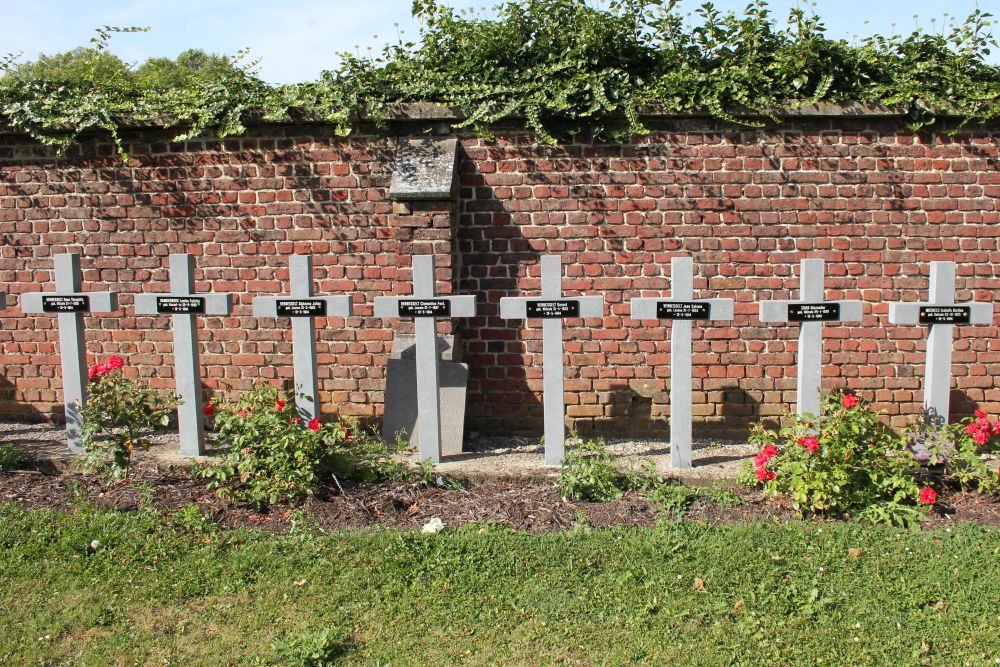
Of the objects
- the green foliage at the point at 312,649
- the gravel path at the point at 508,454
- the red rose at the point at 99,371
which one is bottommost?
the green foliage at the point at 312,649

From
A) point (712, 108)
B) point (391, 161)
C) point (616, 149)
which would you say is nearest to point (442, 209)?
point (391, 161)

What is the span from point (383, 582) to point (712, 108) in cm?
410

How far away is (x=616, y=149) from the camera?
6.20 m

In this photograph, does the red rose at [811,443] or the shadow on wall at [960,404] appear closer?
the red rose at [811,443]

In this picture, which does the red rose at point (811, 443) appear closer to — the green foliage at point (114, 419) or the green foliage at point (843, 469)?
the green foliage at point (843, 469)

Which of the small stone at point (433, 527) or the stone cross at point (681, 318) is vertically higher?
the stone cross at point (681, 318)

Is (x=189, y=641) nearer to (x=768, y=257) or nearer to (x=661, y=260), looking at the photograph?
(x=661, y=260)

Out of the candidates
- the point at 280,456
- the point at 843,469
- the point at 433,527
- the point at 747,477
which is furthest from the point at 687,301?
the point at 280,456

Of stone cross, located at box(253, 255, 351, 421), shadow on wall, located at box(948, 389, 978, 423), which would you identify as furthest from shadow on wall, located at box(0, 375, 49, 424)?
shadow on wall, located at box(948, 389, 978, 423)

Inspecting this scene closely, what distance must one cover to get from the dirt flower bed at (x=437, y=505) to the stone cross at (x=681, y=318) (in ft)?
1.65

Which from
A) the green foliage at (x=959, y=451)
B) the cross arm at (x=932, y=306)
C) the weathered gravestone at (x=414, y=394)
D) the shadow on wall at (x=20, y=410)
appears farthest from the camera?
the shadow on wall at (x=20, y=410)

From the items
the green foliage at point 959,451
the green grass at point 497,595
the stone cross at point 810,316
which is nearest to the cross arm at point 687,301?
the stone cross at point 810,316

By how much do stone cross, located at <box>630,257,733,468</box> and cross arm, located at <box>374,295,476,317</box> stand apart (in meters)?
1.05

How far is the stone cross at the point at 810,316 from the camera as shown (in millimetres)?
5105
